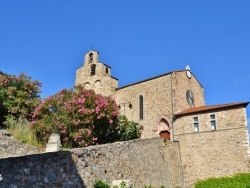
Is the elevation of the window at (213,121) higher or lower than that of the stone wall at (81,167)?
higher

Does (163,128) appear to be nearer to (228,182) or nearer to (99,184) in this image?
(228,182)

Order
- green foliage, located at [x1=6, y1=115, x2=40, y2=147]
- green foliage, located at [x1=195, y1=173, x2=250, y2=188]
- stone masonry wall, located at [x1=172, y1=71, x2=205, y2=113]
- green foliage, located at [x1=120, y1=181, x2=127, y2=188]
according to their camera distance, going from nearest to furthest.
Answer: green foliage, located at [x1=120, y1=181, x2=127, y2=188]
green foliage, located at [x1=6, y1=115, x2=40, y2=147]
green foliage, located at [x1=195, y1=173, x2=250, y2=188]
stone masonry wall, located at [x1=172, y1=71, x2=205, y2=113]

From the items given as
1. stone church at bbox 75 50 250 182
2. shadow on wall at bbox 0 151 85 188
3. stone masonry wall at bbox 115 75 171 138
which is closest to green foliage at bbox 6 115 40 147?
shadow on wall at bbox 0 151 85 188

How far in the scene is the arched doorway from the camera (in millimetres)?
27656

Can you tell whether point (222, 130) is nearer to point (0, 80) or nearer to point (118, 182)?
point (118, 182)

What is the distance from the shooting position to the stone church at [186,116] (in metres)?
23.3

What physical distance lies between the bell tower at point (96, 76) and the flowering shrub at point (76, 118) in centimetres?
1129

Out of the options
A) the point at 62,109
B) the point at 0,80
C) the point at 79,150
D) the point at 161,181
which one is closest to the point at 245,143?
the point at 161,181

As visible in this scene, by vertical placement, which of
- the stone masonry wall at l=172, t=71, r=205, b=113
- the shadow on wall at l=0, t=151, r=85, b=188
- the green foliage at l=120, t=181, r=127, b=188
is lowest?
the green foliage at l=120, t=181, r=127, b=188

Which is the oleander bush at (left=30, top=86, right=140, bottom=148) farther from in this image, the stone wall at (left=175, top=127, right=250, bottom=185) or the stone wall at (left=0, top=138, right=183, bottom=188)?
the stone wall at (left=175, top=127, right=250, bottom=185)

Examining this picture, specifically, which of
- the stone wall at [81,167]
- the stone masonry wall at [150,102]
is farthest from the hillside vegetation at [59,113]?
the stone masonry wall at [150,102]

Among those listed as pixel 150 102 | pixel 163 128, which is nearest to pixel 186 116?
pixel 163 128

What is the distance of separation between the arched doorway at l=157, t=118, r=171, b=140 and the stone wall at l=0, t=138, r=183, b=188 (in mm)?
11238

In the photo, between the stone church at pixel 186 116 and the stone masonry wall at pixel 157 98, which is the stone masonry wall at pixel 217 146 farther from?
the stone masonry wall at pixel 157 98
